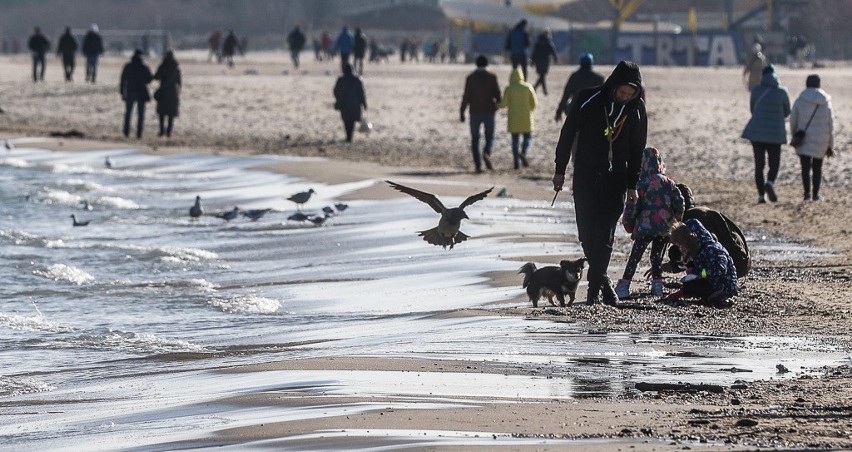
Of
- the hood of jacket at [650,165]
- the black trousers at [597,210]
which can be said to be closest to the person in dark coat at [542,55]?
the hood of jacket at [650,165]

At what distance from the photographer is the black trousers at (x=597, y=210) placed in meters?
9.71

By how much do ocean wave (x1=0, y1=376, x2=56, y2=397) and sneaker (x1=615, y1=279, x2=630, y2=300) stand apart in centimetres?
Answer: 365

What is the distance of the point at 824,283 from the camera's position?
11219mm

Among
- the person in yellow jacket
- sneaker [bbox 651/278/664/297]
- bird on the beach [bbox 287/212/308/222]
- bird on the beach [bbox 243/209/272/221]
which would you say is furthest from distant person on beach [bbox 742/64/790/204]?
sneaker [bbox 651/278/664/297]

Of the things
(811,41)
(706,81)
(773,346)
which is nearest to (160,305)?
(773,346)

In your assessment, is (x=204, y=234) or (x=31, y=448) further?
(x=204, y=234)

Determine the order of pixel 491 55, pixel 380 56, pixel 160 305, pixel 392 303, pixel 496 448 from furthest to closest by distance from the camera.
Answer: pixel 380 56, pixel 491 55, pixel 160 305, pixel 392 303, pixel 496 448

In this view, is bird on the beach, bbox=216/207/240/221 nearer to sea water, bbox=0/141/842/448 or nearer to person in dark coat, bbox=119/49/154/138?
sea water, bbox=0/141/842/448

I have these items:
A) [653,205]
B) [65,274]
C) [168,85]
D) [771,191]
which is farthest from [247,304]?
[168,85]

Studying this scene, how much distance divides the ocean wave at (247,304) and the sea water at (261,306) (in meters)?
0.02

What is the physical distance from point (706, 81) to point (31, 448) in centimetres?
3997

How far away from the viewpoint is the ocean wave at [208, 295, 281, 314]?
11477 mm

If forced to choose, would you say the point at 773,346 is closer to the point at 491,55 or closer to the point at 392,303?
the point at 392,303

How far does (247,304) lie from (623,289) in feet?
9.48
